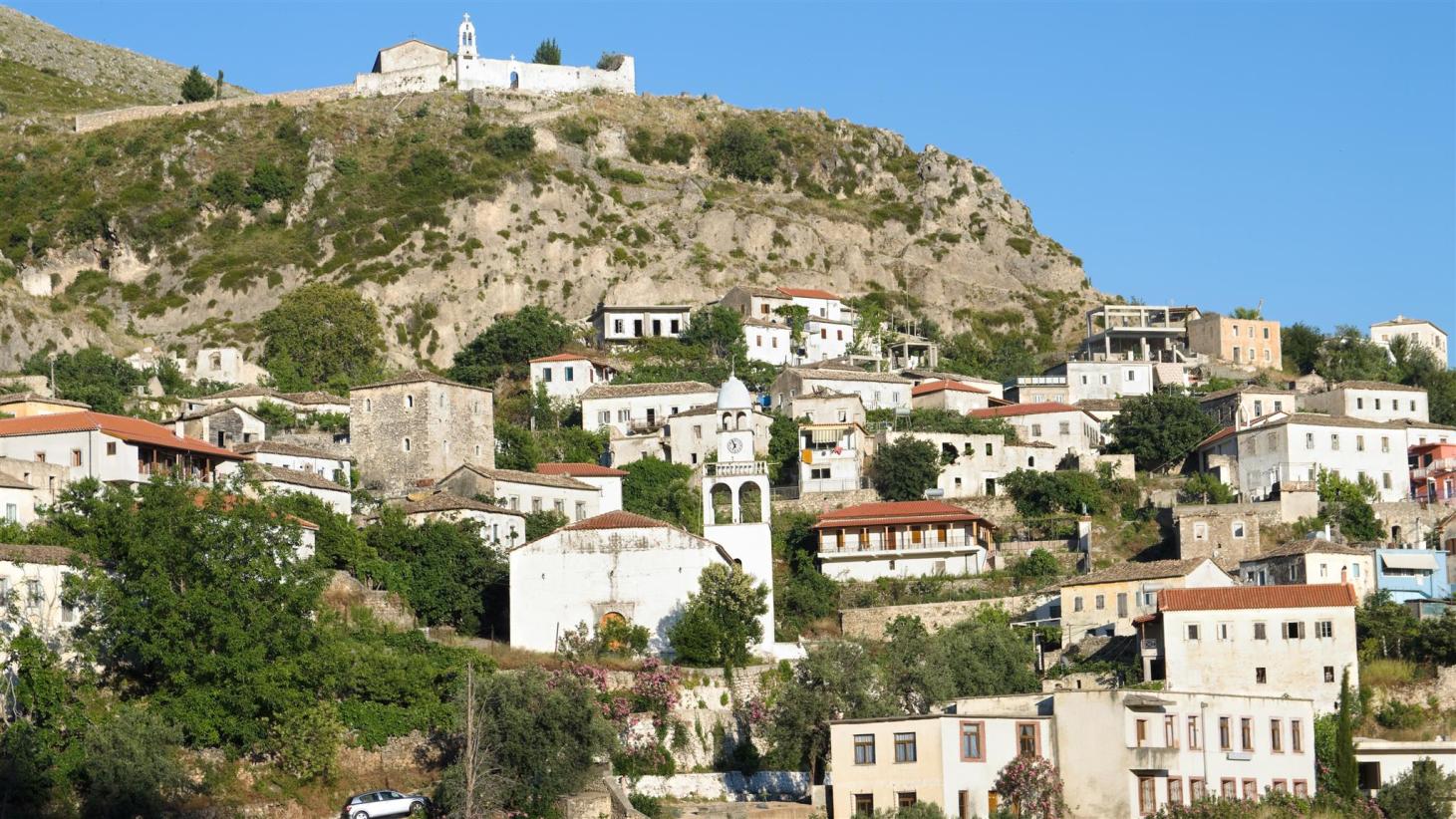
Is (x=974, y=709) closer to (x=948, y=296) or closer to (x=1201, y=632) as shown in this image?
(x=1201, y=632)

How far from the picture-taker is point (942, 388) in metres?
101

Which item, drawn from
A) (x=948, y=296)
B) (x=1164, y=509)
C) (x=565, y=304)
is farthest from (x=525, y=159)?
(x=1164, y=509)

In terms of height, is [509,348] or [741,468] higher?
[509,348]

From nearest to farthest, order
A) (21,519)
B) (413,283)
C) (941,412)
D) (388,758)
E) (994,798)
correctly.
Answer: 1. (994,798)
2. (388,758)
3. (21,519)
4. (941,412)
5. (413,283)

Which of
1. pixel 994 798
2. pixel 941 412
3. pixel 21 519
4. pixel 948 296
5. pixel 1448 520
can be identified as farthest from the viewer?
pixel 948 296

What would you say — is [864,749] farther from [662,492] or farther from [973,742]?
[662,492]

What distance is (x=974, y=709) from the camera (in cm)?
5550

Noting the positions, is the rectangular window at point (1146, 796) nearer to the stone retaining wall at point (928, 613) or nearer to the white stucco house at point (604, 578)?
the white stucco house at point (604, 578)

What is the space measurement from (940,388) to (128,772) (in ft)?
185

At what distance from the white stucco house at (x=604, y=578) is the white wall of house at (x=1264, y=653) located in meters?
15.1

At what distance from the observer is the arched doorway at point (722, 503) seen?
77.5 meters

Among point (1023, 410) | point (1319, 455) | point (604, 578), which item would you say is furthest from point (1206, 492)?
point (604, 578)

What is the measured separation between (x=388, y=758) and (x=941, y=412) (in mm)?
43067

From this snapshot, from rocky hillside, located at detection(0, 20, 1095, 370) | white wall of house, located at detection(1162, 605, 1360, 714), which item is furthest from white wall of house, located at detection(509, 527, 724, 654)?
rocky hillside, located at detection(0, 20, 1095, 370)
